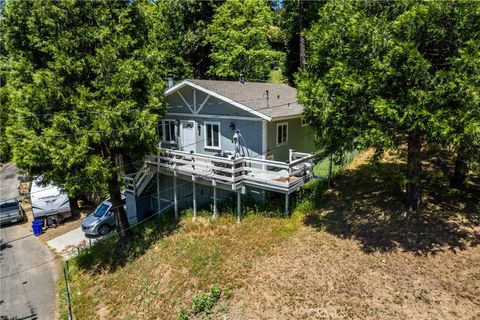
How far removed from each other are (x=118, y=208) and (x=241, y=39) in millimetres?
19453

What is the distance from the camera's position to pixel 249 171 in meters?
→ 14.1

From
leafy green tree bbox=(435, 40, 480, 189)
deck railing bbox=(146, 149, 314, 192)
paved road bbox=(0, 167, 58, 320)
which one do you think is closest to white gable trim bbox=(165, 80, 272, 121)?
deck railing bbox=(146, 149, 314, 192)

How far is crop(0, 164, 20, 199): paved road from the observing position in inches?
1113

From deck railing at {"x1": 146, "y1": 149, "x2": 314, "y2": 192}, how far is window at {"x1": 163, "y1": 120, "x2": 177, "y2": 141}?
3240mm

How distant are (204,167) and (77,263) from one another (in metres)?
8.19

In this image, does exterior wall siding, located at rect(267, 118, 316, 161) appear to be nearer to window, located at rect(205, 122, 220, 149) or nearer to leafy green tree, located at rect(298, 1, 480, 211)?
window, located at rect(205, 122, 220, 149)

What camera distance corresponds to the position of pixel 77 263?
Result: 16.0m

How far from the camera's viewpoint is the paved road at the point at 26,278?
44.0 ft

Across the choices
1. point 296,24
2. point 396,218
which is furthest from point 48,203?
point 296,24

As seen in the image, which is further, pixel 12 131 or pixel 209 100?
pixel 209 100

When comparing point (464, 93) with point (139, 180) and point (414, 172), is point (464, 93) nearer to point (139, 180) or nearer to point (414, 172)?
point (414, 172)

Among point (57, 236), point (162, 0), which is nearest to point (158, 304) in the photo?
point (57, 236)

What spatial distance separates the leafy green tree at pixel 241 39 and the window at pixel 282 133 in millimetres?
13703

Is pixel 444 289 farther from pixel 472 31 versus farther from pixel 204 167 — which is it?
pixel 204 167
